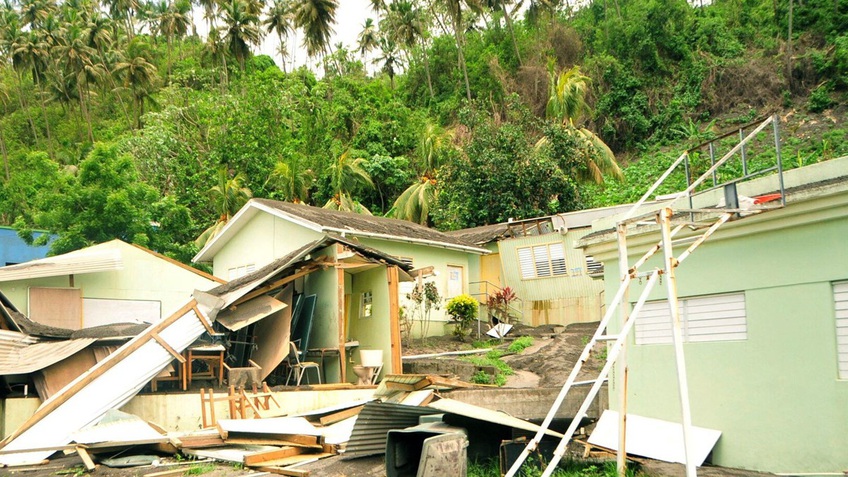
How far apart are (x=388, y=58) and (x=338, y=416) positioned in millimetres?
47110

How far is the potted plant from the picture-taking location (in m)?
21.9

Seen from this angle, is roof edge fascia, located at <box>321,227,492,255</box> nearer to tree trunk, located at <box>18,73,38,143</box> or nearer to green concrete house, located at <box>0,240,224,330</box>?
green concrete house, located at <box>0,240,224,330</box>

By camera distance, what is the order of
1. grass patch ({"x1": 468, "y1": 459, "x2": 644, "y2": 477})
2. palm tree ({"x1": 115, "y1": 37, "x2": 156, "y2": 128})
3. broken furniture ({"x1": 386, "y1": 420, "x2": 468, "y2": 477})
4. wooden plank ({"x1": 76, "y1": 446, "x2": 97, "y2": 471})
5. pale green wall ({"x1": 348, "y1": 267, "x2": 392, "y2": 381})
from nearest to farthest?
broken furniture ({"x1": 386, "y1": 420, "x2": 468, "y2": 477})
grass patch ({"x1": 468, "y1": 459, "x2": 644, "y2": 477})
wooden plank ({"x1": 76, "y1": 446, "x2": 97, "y2": 471})
pale green wall ({"x1": 348, "y1": 267, "x2": 392, "y2": 381})
palm tree ({"x1": 115, "y1": 37, "x2": 156, "y2": 128})

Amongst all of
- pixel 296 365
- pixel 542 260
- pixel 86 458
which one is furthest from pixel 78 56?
pixel 86 458

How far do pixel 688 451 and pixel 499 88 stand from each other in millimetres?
43355

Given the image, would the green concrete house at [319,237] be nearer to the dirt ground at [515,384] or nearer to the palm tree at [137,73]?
the dirt ground at [515,384]

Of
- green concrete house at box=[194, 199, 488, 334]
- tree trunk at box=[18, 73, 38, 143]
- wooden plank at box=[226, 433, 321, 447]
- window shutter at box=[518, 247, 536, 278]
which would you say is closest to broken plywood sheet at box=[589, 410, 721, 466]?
wooden plank at box=[226, 433, 321, 447]

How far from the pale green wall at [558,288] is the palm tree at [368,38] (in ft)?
119

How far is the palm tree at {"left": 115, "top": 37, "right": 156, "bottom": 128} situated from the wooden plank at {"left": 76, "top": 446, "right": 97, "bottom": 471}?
40.7 m

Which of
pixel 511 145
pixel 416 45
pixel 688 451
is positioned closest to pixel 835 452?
A: pixel 688 451

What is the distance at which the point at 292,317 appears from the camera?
16.0 meters

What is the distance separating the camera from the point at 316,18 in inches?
1754

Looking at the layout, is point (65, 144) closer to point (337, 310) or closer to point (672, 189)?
point (672, 189)

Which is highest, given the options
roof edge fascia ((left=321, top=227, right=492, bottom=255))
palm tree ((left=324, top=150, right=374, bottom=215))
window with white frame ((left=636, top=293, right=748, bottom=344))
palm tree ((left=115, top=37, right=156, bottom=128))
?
palm tree ((left=115, top=37, right=156, bottom=128))
